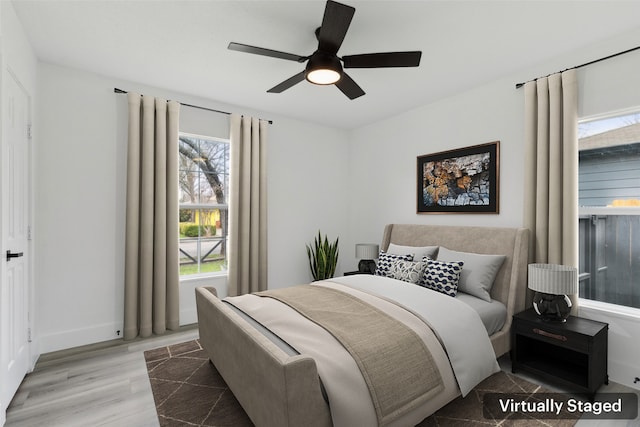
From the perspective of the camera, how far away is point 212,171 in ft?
13.1

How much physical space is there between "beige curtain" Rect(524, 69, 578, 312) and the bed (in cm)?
19

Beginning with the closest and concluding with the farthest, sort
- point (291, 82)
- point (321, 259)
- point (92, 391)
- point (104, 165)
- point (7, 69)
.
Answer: point (7, 69)
point (92, 391)
point (291, 82)
point (104, 165)
point (321, 259)

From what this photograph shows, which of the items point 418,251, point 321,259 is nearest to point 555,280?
point 418,251

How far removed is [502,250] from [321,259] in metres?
2.35

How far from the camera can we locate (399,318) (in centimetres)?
210

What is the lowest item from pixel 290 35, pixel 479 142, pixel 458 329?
pixel 458 329

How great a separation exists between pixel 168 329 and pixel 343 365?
2.66 metres

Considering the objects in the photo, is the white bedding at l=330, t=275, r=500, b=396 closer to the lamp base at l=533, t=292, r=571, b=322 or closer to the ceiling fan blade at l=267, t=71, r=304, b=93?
the lamp base at l=533, t=292, r=571, b=322

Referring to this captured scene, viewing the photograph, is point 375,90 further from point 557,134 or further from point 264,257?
point 264,257

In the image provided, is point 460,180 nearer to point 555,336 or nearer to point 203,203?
point 555,336

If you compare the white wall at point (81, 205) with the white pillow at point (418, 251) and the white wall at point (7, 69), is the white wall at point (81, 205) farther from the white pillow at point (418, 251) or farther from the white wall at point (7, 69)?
the white pillow at point (418, 251)

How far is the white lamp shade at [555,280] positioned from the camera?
229cm

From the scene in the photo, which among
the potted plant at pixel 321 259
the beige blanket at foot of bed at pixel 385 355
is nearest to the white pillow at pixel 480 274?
the beige blanket at foot of bed at pixel 385 355

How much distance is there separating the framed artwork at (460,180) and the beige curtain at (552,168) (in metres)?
0.36
